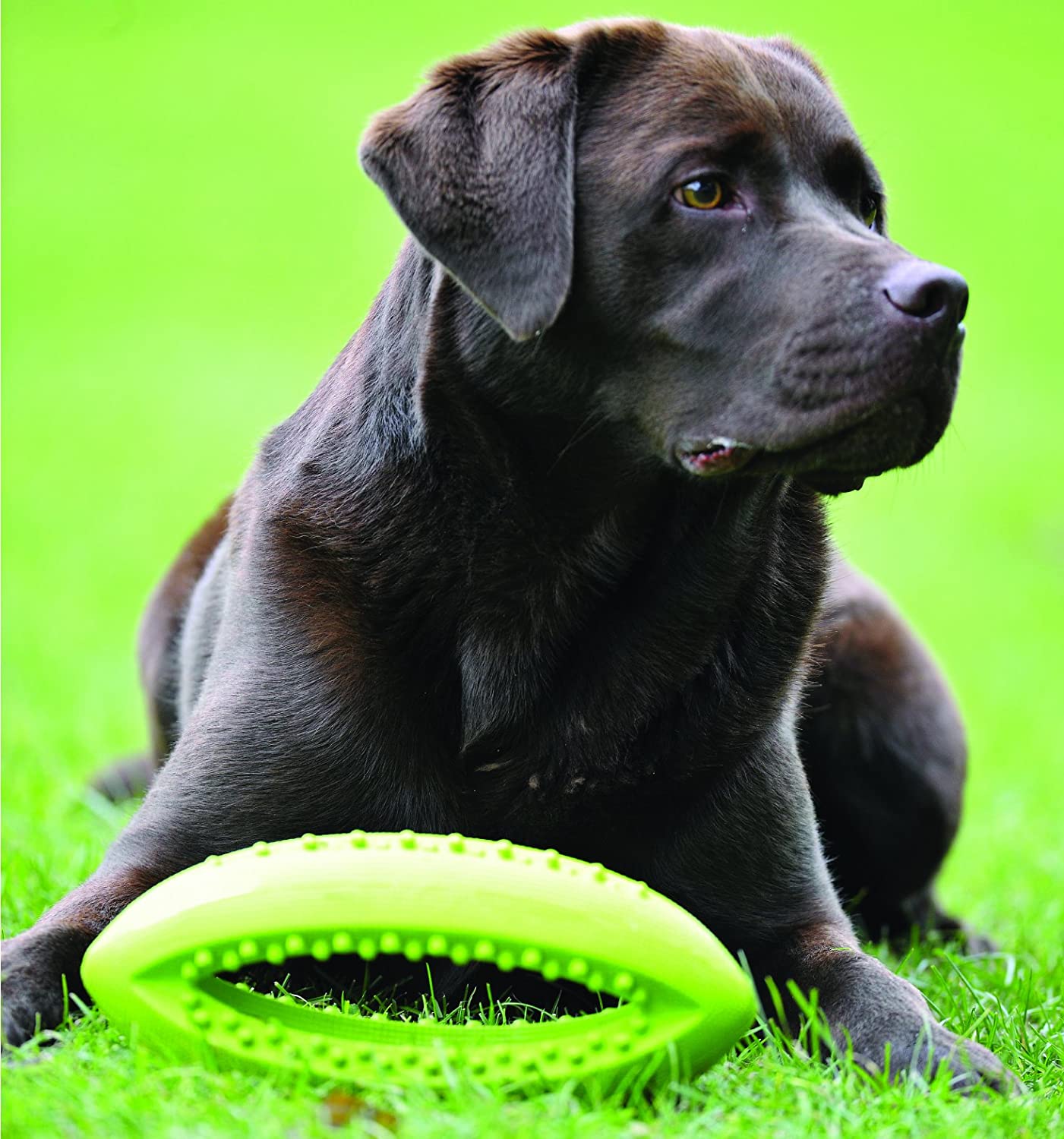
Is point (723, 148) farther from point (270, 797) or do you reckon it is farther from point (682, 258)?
point (270, 797)

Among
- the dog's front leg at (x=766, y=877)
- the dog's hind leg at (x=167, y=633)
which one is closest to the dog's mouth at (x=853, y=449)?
the dog's front leg at (x=766, y=877)

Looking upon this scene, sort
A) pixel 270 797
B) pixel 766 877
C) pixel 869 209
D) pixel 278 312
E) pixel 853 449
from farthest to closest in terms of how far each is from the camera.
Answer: pixel 278 312 < pixel 869 209 < pixel 766 877 < pixel 270 797 < pixel 853 449

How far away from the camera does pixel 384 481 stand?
2984 millimetres

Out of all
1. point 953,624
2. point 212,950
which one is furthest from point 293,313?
point 212,950

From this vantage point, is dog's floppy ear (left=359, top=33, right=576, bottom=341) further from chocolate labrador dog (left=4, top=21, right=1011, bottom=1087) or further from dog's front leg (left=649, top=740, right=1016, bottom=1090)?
dog's front leg (left=649, top=740, right=1016, bottom=1090)

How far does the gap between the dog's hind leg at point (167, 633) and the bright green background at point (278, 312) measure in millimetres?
339

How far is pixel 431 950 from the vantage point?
2.30 meters

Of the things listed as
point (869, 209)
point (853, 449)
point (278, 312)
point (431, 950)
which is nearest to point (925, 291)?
point (853, 449)

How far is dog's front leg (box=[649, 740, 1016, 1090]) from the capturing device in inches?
117

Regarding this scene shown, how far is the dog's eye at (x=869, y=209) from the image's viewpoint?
3207 millimetres

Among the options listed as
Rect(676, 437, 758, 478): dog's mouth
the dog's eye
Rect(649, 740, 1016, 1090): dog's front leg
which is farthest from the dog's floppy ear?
Rect(649, 740, 1016, 1090): dog's front leg

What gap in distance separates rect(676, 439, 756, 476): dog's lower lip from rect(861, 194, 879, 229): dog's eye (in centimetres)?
64

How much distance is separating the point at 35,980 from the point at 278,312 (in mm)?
17390

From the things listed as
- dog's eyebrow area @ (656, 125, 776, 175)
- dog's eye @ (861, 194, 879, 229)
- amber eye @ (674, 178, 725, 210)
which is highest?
dog's eyebrow area @ (656, 125, 776, 175)
